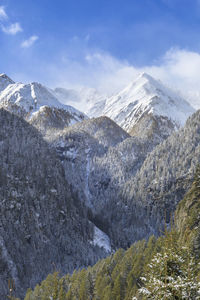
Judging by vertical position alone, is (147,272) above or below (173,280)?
below

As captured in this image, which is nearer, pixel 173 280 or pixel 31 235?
pixel 173 280

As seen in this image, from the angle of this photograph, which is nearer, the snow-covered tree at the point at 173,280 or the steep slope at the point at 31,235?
the snow-covered tree at the point at 173,280

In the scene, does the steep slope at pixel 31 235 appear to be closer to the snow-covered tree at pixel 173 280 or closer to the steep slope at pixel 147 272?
the steep slope at pixel 147 272

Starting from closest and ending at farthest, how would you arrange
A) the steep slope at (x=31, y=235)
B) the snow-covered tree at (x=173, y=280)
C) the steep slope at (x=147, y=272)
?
the snow-covered tree at (x=173, y=280), the steep slope at (x=147, y=272), the steep slope at (x=31, y=235)

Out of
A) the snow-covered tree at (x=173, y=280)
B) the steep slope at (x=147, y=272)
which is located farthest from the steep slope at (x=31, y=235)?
Answer: the snow-covered tree at (x=173, y=280)

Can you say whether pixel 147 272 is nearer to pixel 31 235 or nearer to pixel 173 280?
pixel 173 280

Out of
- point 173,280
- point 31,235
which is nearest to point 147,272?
point 173,280

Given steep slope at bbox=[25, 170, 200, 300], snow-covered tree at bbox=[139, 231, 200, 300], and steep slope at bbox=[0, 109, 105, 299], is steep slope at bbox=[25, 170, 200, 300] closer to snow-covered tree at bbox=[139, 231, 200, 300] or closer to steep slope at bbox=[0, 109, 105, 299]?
snow-covered tree at bbox=[139, 231, 200, 300]

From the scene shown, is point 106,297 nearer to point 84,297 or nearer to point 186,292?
point 84,297

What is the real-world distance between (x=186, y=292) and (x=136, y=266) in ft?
196

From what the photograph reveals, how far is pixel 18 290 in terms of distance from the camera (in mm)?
128000

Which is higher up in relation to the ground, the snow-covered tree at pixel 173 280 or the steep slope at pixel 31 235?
the snow-covered tree at pixel 173 280

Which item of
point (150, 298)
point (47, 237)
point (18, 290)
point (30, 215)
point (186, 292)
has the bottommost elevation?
point (18, 290)

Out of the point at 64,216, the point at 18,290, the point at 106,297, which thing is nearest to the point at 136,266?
the point at 106,297
